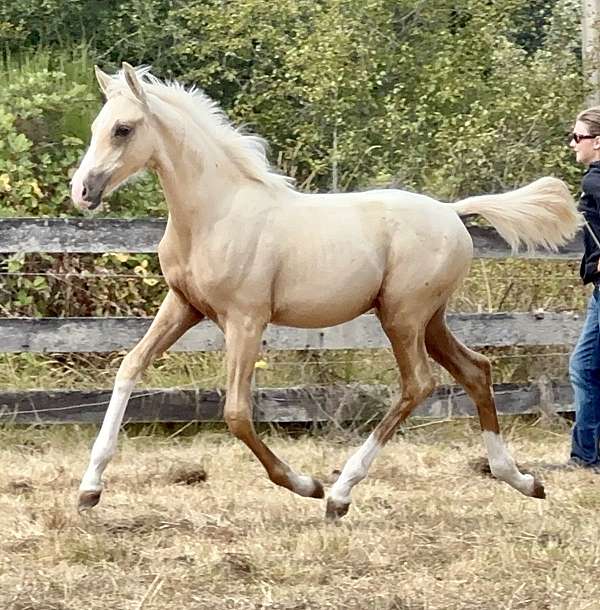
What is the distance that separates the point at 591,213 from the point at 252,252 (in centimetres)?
184

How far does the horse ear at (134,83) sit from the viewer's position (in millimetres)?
4602

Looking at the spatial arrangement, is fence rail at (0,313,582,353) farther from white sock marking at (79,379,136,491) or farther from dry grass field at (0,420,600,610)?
white sock marking at (79,379,136,491)

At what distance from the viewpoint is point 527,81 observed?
9711 millimetres

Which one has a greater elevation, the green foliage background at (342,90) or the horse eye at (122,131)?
the horse eye at (122,131)

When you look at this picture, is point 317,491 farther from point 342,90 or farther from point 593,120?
point 342,90

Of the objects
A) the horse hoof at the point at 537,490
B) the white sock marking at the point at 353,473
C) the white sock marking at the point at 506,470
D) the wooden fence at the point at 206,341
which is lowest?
the wooden fence at the point at 206,341

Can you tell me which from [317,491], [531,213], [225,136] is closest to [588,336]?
[531,213]

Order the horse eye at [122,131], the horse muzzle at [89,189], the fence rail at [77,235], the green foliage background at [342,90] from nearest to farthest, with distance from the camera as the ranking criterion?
the horse muzzle at [89,189] → the horse eye at [122,131] → the fence rail at [77,235] → the green foliage background at [342,90]

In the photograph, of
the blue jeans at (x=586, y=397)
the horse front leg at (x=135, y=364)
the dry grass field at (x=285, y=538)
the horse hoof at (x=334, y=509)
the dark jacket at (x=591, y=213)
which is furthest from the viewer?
the blue jeans at (x=586, y=397)

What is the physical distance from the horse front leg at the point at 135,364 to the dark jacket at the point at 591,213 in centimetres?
198

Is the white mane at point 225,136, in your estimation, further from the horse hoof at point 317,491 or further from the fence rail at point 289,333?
the fence rail at point 289,333

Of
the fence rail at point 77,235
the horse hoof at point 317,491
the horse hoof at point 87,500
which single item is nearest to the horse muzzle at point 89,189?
the horse hoof at point 87,500

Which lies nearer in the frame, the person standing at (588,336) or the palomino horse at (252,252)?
the palomino horse at (252,252)

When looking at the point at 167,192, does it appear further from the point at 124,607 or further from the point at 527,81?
the point at 527,81
